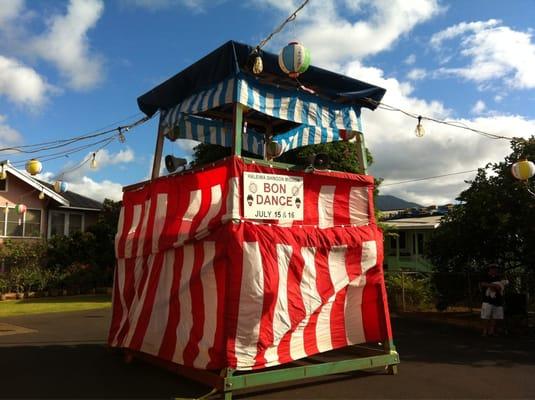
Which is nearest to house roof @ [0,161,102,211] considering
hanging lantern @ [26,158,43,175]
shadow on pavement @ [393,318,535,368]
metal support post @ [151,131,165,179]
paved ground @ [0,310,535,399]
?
hanging lantern @ [26,158,43,175]

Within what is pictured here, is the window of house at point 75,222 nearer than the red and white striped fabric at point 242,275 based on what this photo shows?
No

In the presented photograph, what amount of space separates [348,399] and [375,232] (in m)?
2.51

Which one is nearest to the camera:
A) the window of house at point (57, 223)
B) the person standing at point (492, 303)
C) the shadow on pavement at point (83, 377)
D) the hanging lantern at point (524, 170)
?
the shadow on pavement at point (83, 377)

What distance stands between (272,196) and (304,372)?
2.17 meters

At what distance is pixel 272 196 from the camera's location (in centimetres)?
607

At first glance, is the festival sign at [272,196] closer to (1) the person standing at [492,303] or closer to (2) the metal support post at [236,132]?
(2) the metal support post at [236,132]

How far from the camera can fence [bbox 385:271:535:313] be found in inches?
486

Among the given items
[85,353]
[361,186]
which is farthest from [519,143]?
[85,353]

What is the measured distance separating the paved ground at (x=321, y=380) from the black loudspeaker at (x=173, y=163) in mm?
3038

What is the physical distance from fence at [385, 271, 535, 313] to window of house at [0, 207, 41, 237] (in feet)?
59.3

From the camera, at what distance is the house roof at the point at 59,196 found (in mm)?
24125

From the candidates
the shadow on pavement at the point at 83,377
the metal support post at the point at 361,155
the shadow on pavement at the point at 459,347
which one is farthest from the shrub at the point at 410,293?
the shadow on pavement at the point at 83,377

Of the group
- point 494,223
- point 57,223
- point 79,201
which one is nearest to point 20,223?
point 57,223

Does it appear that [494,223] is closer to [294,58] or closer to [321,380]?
[321,380]
